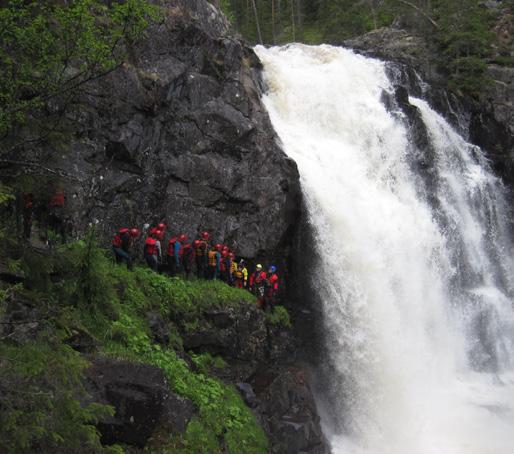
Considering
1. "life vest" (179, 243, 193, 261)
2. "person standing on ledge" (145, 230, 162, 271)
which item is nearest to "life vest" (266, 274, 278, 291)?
"life vest" (179, 243, 193, 261)

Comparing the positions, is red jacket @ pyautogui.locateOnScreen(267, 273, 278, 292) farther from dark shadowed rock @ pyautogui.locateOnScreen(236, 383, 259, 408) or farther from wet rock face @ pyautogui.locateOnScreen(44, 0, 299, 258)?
dark shadowed rock @ pyautogui.locateOnScreen(236, 383, 259, 408)

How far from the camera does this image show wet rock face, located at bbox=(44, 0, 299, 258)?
16094 millimetres

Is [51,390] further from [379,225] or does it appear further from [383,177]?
[383,177]

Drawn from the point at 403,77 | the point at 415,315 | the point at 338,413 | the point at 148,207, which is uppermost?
the point at 403,77

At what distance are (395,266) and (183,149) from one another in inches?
378

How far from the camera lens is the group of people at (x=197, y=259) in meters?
14.7

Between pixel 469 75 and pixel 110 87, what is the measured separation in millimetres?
26841

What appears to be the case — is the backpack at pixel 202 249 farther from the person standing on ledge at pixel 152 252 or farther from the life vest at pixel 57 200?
the life vest at pixel 57 200

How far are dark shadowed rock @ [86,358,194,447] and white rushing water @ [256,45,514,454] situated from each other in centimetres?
886

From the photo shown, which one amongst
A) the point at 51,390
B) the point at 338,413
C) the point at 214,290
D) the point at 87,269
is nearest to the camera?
the point at 51,390

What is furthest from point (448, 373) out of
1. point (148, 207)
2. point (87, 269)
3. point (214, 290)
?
point (87, 269)

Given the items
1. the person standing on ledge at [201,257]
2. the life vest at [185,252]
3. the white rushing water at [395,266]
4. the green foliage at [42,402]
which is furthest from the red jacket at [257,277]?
the green foliage at [42,402]

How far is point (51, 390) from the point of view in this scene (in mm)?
5512

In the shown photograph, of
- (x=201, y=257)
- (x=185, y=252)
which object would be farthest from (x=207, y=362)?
(x=185, y=252)
